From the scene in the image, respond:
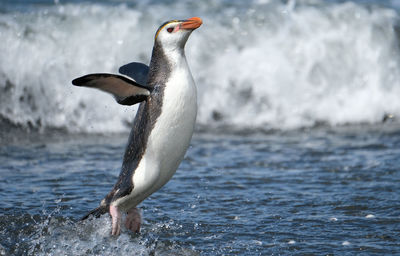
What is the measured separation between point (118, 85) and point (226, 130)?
181 inches

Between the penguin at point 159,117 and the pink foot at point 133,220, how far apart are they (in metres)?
0.13

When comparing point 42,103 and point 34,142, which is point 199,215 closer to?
point 34,142

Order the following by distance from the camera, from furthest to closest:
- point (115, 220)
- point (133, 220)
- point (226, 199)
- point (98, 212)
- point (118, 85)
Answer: point (226, 199) → point (133, 220) → point (98, 212) → point (115, 220) → point (118, 85)

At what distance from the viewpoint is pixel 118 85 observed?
382cm

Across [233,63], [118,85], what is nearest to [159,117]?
[118,85]

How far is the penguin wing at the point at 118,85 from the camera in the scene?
12.1 feet

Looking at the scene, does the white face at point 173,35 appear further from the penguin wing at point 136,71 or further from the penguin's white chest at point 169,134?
the penguin wing at point 136,71

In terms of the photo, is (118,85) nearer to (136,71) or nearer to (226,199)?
(136,71)

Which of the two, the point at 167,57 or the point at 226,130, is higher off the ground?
the point at 167,57

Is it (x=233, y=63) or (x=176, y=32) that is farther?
(x=233, y=63)

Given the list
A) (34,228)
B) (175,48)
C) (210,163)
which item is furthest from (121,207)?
(210,163)

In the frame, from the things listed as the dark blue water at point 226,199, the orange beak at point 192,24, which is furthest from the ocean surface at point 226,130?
the orange beak at point 192,24

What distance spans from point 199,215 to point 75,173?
1573 millimetres

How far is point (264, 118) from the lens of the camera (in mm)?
8859
